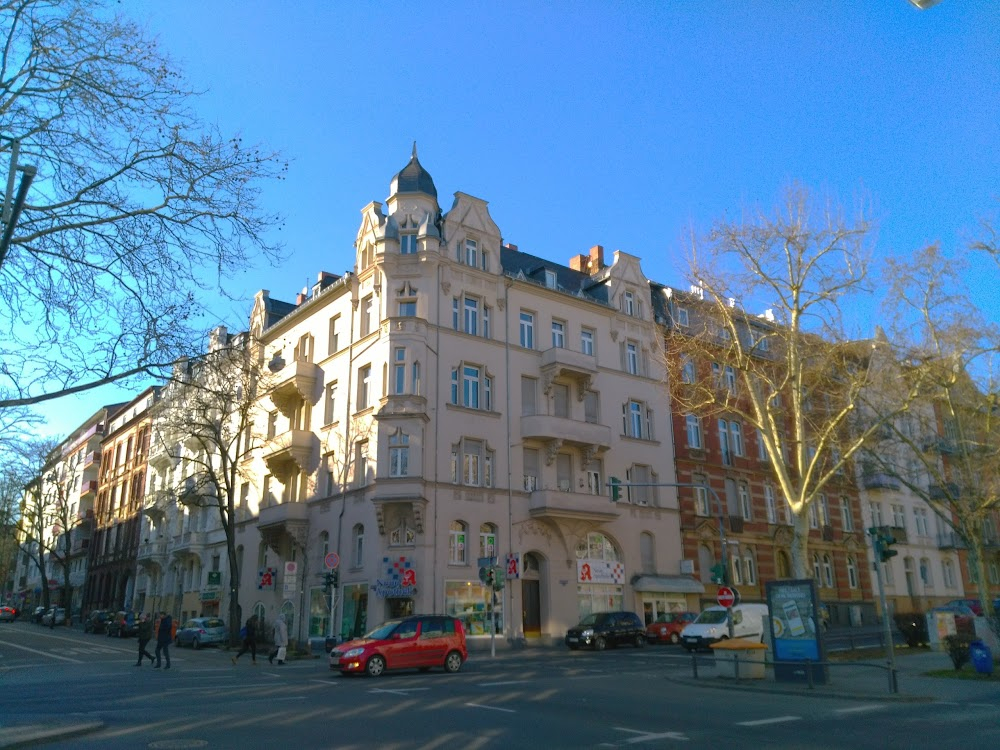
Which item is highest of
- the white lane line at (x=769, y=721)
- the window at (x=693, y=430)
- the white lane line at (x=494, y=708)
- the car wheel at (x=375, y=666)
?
the window at (x=693, y=430)

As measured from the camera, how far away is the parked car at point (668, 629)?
3294cm

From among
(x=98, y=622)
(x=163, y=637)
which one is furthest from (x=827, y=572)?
(x=98, y=622)

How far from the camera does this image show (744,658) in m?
18.3

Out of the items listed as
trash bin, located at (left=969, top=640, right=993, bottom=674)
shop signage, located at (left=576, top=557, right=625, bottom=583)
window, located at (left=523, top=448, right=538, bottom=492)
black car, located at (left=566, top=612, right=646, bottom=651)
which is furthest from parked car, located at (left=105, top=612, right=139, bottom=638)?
trash bin, located at (left=969, top=640, right=993, bottom=674)

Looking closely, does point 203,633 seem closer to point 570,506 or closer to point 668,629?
point 570,506

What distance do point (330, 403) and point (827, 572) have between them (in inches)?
1215

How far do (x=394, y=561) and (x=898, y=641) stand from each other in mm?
20219

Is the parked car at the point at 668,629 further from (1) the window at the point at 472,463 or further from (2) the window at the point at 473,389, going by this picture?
(2) the window at the point at 473,389

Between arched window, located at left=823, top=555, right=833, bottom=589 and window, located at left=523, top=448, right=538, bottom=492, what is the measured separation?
21888mm

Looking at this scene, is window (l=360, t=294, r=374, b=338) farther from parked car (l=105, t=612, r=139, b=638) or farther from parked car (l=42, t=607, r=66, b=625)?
parked car (l=42, t=607, r=66, b=625)

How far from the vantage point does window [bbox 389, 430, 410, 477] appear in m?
30.9

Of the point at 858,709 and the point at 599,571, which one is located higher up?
the point at 599,571

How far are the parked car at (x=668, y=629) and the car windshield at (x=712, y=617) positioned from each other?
15.2 feet

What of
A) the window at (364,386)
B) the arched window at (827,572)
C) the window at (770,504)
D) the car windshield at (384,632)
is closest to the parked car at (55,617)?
the window at (364,386)
